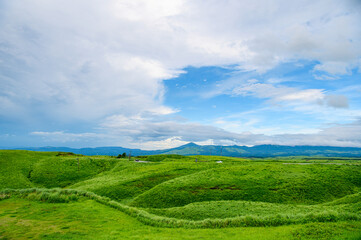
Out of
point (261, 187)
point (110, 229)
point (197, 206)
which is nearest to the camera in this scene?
point (110, 229)

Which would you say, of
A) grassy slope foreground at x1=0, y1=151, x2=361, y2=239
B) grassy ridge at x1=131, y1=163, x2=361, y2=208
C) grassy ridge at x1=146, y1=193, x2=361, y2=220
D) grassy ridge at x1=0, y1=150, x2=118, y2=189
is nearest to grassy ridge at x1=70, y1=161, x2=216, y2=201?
grassy slope foreground at x1=0, y1=151, x2=361, y2=239

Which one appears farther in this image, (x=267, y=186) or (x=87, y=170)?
(x=87, y=170)

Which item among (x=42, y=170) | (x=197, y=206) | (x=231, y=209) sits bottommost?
(x=197, y=206)

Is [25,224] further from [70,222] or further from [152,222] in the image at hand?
[152,222]

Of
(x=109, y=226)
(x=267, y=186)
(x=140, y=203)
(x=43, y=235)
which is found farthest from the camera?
(x=267, y=186)

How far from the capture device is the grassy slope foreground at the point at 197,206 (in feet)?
61.3

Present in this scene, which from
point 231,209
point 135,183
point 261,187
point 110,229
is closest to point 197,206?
point 231,209

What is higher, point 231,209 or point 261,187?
point 261,187

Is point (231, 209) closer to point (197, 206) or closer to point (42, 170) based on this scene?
point (197, 206)

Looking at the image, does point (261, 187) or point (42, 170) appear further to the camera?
point (42, 170)

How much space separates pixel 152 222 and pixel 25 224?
43.2 ft

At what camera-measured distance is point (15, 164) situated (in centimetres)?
Answer: 8219

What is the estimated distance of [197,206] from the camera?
33875 millimetres

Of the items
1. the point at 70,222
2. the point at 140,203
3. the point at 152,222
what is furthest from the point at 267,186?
the point at 70,222
